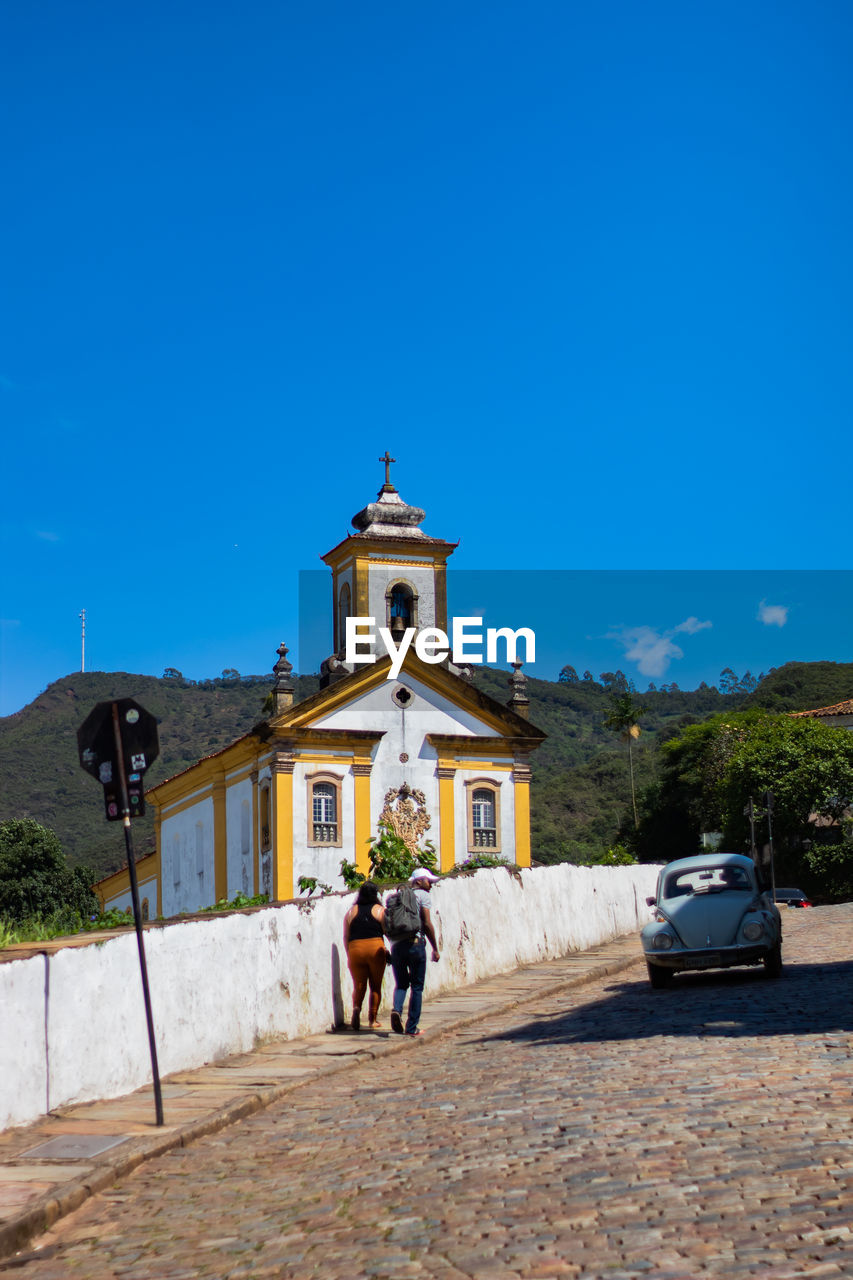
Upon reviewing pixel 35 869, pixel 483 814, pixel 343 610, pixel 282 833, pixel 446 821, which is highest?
pixel 343 610

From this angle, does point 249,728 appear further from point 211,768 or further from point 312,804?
point 312,804

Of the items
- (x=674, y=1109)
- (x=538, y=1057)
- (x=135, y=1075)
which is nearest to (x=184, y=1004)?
(x=135, y=1075)

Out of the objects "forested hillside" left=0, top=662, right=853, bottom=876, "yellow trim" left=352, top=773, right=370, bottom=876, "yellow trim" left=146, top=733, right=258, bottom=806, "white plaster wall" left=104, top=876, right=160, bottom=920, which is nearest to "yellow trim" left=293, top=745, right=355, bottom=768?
"yellow trim" left=352, top=773, right=370, bottom=876

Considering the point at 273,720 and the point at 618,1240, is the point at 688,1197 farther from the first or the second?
the point at 273,720

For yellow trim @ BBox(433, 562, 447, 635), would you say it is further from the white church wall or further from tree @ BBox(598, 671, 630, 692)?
tree @ BBox(598, 671, 630, 692)

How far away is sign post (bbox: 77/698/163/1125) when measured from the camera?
9961 mm

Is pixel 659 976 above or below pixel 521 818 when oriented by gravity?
below

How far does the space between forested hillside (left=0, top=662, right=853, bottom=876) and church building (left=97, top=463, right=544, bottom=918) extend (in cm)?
2719

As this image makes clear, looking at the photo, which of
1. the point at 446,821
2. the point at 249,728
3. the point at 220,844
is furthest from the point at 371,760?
the point at 249,728

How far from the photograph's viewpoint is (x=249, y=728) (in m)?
83.4

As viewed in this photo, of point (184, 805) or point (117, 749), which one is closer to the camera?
point (117, 749)

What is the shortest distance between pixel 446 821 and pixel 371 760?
2.91 meters

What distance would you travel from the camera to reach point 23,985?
934cm

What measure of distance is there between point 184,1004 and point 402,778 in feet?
107
